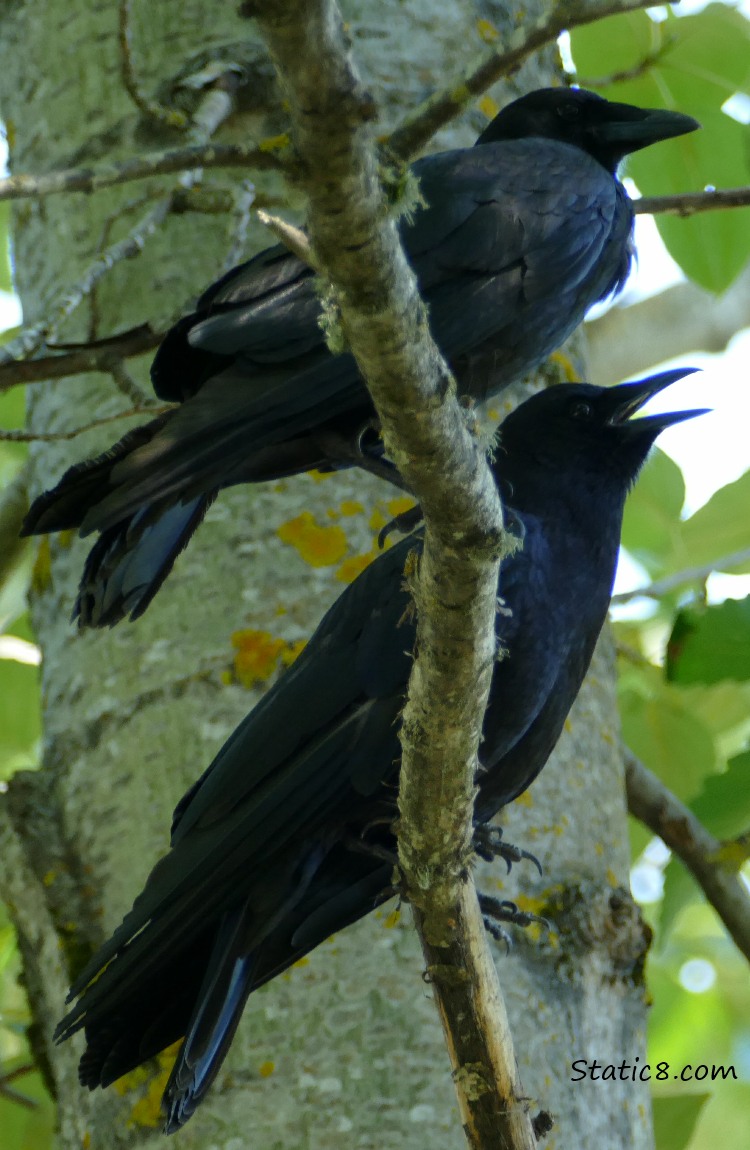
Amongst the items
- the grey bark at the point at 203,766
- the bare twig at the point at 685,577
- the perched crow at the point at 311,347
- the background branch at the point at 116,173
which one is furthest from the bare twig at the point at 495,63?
the bare twig at the point at 685,577

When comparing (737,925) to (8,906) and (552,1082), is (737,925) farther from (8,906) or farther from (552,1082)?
(8,906)

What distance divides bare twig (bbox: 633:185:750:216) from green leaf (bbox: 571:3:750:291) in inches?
15.6

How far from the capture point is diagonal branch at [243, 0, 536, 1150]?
0.99 metres

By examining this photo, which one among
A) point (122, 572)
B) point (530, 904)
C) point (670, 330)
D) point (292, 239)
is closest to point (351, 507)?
point (122, 572)

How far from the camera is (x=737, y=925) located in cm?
302

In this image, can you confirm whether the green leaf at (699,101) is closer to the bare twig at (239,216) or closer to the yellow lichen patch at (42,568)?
the bare twig at (239,216)

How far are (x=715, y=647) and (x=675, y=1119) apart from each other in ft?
2.80

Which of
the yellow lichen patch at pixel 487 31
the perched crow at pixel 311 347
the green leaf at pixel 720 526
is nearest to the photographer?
the perched crow at pixel 311 347

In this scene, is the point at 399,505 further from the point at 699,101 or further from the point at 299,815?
the point at 699,101

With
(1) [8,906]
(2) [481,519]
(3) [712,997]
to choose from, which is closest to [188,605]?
(1) [8,906]

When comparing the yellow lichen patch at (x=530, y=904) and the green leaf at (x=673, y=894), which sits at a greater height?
the green leaf at (x=673, y=894)

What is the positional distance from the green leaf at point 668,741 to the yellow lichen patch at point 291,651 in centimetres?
111

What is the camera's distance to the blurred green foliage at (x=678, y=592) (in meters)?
2.66

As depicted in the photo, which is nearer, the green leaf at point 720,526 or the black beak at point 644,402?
the black beak at point 644,402
